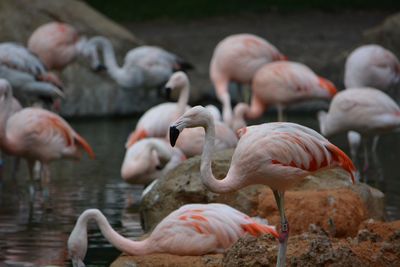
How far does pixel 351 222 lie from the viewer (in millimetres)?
6707

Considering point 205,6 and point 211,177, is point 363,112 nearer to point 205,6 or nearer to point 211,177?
point 211,177

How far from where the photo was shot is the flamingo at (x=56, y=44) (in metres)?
13.0

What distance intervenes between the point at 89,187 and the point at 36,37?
4.18 meters

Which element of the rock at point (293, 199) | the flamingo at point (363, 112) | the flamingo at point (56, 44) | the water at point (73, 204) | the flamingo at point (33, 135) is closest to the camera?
the rock at point (293, 199)

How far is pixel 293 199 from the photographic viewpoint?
6.80 metres

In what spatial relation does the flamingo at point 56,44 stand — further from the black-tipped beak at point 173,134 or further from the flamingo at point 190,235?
the black-tipped beak at point 173,134

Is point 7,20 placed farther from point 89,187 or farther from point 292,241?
point 292,241

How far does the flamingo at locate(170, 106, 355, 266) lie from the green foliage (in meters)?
13.1

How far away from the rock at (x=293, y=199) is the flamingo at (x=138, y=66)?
5.19 m

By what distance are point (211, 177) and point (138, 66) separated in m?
7.19

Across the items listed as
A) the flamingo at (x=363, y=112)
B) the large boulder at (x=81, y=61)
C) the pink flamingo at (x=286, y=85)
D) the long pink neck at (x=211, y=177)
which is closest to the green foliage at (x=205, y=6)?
the large boulder at (x=81, y=61)

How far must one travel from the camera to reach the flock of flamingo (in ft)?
18.7

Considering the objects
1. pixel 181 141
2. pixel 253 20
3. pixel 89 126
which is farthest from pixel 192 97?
pixel 181 141

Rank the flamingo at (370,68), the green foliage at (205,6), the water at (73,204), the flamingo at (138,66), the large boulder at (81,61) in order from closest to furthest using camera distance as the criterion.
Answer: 1. the water at (73,204)
2. the flamingo at (370,68)
3. the flamingo at (138,66)
4. the large boulder at (81,61)
5. the green foliage at (205,6)
